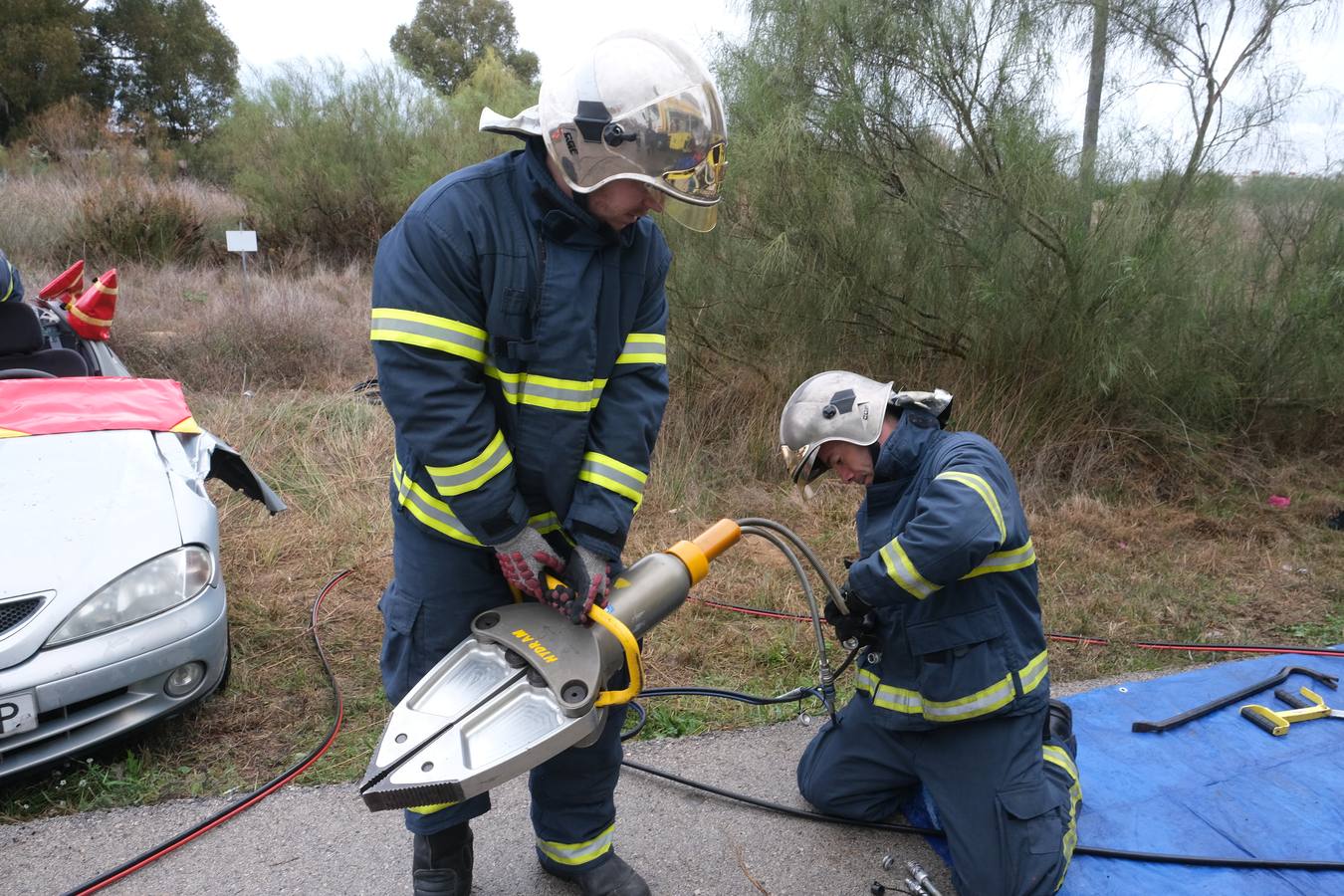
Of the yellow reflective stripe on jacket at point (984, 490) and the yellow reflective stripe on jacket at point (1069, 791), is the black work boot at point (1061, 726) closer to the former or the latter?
the yellow reflective stripe on jacket at point (1069, 791)

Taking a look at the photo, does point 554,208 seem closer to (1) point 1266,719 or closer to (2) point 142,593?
(2) point 142,593

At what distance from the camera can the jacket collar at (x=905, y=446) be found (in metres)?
2.59

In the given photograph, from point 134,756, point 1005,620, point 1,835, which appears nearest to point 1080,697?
point 1005,620

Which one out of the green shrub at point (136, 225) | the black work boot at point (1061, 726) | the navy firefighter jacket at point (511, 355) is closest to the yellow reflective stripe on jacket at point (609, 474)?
the navy firefighter jacket at point (511, 355)

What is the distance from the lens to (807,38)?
5562 mm

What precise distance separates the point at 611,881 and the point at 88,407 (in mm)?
2797

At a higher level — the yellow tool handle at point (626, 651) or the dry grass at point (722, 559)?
the yellow tool handle at point (626, 651)

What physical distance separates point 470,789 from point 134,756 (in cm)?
181

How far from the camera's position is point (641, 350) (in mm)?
2137

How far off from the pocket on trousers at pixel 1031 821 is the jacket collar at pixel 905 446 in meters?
0.94

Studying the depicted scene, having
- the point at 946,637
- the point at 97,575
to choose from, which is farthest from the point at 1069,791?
the point at 97,575

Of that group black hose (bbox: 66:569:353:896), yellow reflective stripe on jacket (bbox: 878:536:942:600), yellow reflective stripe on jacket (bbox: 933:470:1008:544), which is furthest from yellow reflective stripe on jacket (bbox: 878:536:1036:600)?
black hose (bbox: 66:569:353:896)

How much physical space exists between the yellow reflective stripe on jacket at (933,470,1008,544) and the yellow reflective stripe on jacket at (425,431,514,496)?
1243 mm

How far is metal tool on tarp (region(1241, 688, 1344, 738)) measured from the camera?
10.3ft
